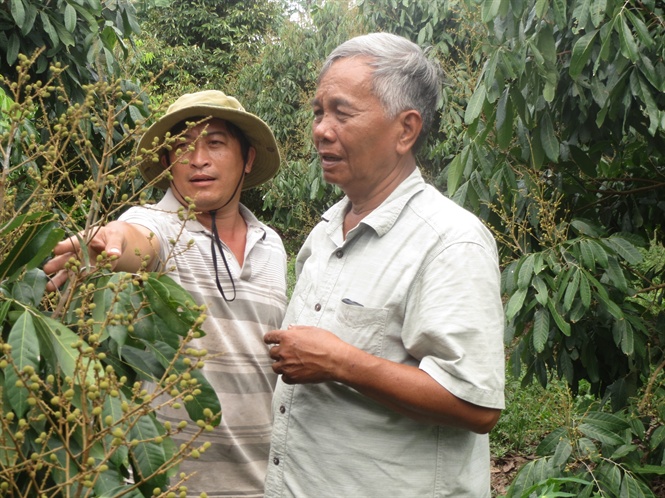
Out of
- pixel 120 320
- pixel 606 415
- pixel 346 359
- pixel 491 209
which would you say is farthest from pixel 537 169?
pixel 120 320

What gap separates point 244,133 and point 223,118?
0.09 metres

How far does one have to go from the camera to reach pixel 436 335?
1467 millimetres

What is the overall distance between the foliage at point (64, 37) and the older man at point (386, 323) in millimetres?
2035

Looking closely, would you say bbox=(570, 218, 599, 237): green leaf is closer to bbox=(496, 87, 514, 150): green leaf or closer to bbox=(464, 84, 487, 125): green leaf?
bbox=(496, 87, 514, 150): green leaf

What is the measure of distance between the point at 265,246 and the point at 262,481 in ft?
1.85

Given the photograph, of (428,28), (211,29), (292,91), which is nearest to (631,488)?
(428,28)

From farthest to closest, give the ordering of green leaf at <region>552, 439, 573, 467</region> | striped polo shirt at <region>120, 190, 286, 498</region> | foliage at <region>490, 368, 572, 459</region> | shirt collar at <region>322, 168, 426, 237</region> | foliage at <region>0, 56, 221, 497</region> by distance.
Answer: foliage at <region>490, 368, 572, 459</region> < green leaf at <region>552, 439, 573, 467</region> < striped polo shirt at <region>120, 190, 286, 498</region> < shirt collar at <region>322, 168, 426, 237</region> < foliage at <region>0, 56, 221, 497</region>

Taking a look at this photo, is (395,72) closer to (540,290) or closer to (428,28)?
(540,290)

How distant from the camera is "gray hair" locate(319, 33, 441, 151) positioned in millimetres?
1674

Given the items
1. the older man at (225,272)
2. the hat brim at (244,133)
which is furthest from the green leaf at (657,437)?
the hat brim at (244,133)

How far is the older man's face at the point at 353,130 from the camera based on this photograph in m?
1.66

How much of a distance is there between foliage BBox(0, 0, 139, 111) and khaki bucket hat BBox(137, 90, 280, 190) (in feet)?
4.79

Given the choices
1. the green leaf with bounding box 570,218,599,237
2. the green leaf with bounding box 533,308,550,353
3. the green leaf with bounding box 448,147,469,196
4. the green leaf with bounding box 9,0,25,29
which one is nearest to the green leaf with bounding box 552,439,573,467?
the green leaf with bounding box 533,308,550,353

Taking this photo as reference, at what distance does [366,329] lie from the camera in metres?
1.57
